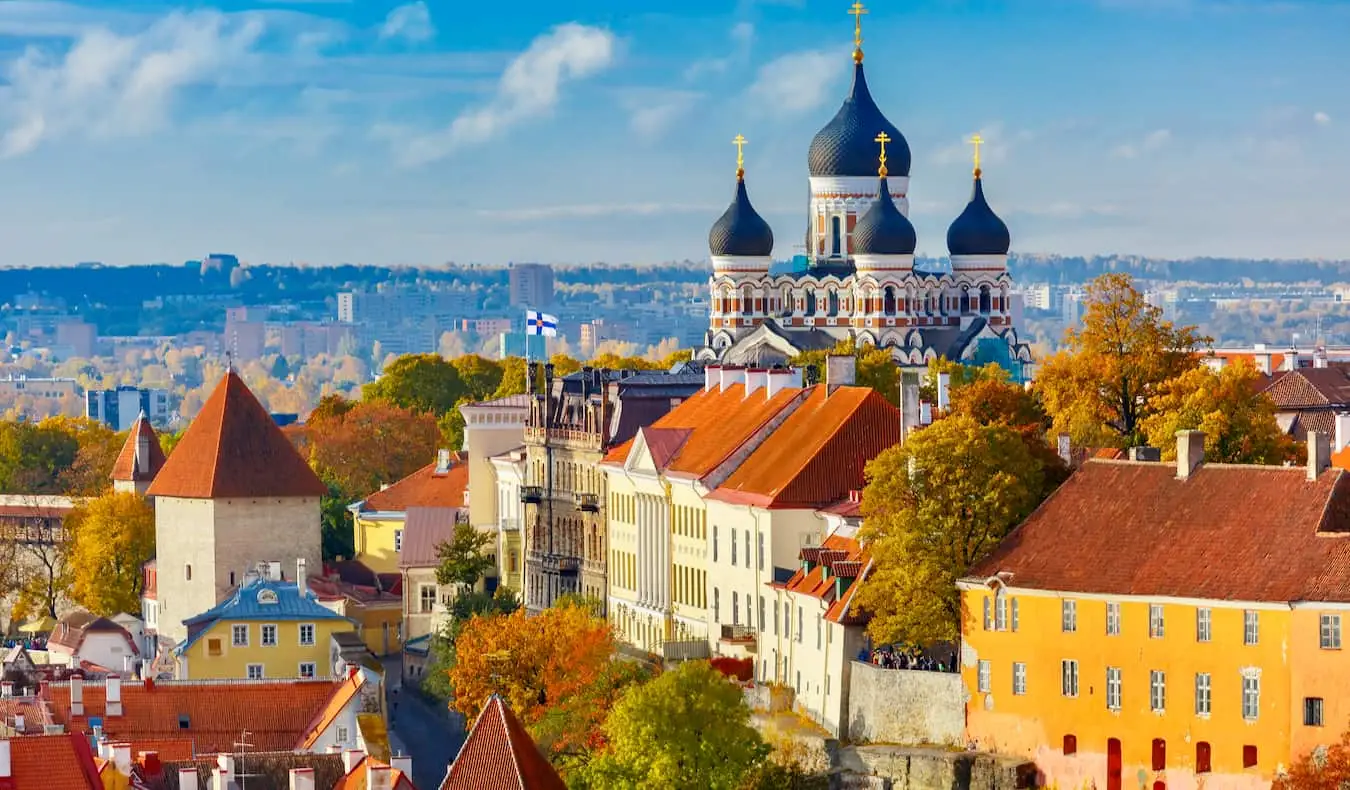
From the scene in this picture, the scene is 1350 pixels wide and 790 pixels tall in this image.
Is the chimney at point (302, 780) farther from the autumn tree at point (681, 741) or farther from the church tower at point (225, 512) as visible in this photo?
the church tower at point (225, 512)

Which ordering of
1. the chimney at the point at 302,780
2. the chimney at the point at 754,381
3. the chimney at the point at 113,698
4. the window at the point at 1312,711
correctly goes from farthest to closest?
the chimney at the point at 754,381, the chimney at the point at 113,698, the chimney at the point at 302,780, the window at the point at 1312,711

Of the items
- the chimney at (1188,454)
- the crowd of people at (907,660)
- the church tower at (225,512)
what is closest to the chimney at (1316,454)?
the chimney at (1188,454)

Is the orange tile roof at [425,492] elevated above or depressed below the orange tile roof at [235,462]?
below

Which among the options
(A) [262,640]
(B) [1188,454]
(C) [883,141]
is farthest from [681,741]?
(C) [883,141]

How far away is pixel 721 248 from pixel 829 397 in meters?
73.4

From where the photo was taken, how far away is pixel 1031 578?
6212 cm

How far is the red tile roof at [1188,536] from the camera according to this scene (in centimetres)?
5853

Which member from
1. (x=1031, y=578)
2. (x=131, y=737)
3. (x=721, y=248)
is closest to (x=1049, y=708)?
(x=1031, y=578)

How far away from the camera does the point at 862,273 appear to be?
147 meters

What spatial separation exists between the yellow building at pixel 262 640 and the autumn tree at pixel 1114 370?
2443 centimetres

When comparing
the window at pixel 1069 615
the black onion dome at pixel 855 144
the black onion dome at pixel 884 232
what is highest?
the black onion dome at pixel 855 144

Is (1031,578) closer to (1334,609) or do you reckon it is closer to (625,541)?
(1334,609)

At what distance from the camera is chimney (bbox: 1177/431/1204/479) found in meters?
62.5

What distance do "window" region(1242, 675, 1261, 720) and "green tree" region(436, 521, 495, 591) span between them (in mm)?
45234
